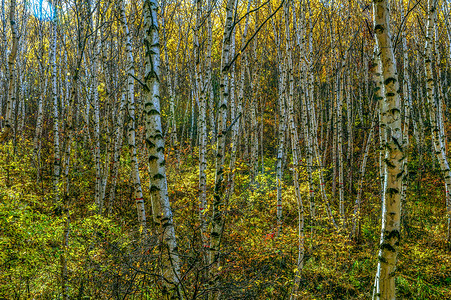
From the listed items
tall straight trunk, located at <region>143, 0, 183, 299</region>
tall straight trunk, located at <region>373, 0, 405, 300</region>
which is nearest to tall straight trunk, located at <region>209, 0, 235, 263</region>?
tall straight trunk, located at <region>143, 0, 183, 299</region>

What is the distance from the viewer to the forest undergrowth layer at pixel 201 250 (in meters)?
3.18

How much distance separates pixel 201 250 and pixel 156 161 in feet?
3.28

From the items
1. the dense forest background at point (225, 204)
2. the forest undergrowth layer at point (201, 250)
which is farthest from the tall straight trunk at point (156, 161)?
the forest undergrowth layer at point (201, 250)

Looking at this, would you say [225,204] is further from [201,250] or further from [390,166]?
[390,166]

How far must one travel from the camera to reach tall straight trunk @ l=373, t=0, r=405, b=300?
2.09m

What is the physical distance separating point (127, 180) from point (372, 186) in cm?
914

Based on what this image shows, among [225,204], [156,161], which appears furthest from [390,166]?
[156,161]

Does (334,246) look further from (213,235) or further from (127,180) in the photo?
(127,180)

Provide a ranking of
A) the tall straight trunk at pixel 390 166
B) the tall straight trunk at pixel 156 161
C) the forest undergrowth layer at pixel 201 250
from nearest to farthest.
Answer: the tall straight trunk at pixel 390 166 → the tall straight trunk at pixel 156 161 → the forest undergrowth layer at pixel 201 250

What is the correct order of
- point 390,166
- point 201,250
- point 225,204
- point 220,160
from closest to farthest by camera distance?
point 390,166, point 201,250, point 225,204, point 220,160

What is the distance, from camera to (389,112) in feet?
7.16

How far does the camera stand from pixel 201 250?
2674 millimetres

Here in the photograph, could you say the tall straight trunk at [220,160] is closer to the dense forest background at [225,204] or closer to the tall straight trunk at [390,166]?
the dense forest background at [225,204]

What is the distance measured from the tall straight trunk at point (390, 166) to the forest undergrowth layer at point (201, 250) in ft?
4.44
